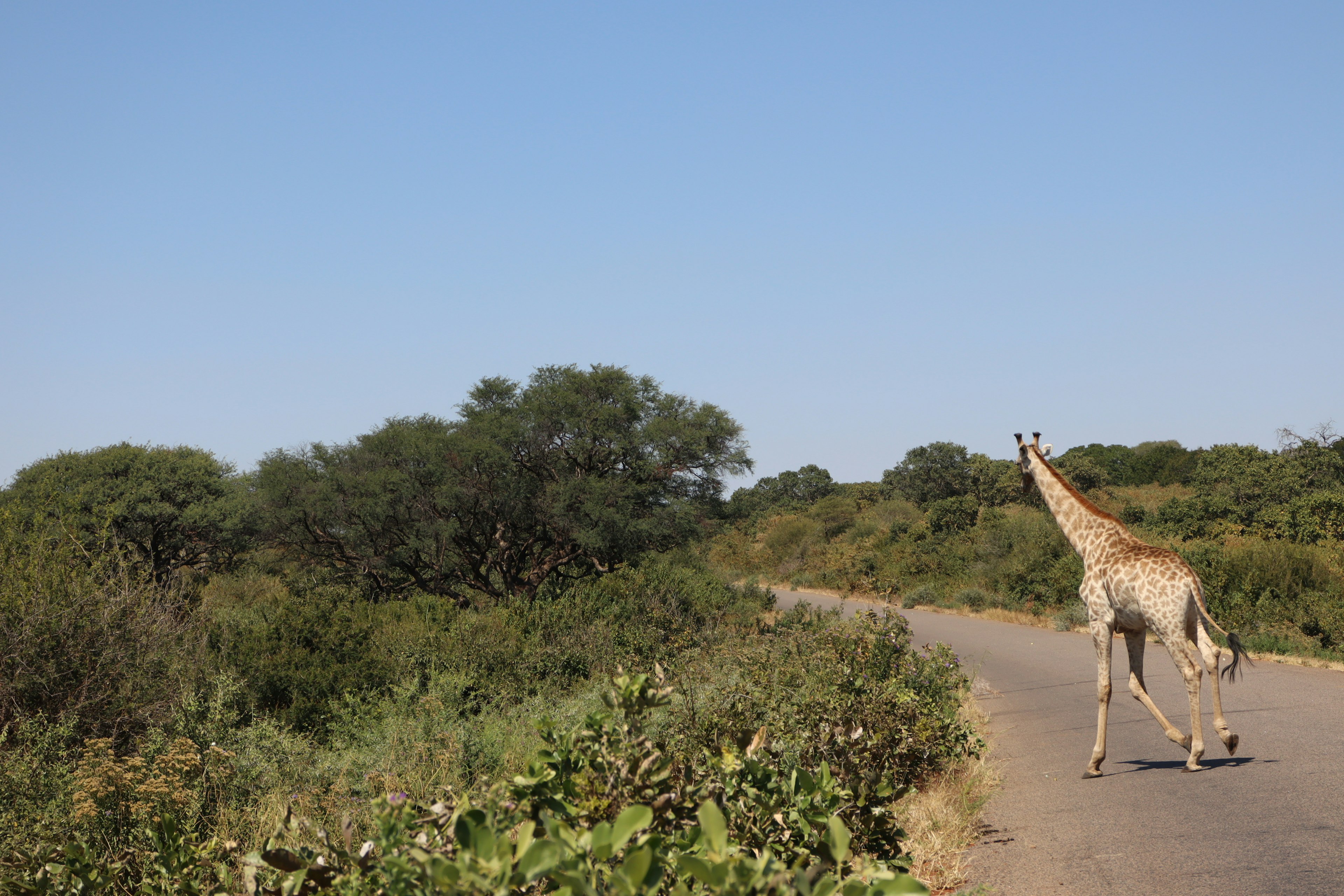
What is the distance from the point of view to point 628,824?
5.79ft

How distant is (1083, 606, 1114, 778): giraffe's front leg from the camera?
22.5 ft

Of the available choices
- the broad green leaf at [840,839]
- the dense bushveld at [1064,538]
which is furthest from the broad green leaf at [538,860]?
the dense bushveld at [1064,538]

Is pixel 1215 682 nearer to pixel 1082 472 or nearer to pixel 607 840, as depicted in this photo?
pixel 607 840

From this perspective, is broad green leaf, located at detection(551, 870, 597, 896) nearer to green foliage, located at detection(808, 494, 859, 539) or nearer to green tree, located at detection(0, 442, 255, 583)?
green tree, located at detection(0, 442, 255, 583)

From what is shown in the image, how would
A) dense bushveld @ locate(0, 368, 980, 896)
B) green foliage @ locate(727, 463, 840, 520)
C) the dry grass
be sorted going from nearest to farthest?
dense bushveld @ locate(0, 368, 980, 896) → the dry grass → green foliage @ locate(727, 463, 840, 520)

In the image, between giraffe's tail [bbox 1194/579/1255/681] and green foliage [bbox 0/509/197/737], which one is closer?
giraffe's tail [bbox 1194/579/1255/681]

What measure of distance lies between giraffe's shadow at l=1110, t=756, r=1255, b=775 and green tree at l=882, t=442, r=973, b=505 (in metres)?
50.3

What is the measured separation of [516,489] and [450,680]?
8.20 m

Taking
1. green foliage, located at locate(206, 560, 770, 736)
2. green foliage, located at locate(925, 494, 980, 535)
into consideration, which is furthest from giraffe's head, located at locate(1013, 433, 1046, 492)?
green foliage, located at locate(925, 494, 980, 535)

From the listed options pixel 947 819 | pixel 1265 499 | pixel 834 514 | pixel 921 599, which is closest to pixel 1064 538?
pixel 921 599

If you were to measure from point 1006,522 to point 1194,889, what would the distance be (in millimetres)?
29310

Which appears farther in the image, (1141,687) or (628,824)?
(1141,687)

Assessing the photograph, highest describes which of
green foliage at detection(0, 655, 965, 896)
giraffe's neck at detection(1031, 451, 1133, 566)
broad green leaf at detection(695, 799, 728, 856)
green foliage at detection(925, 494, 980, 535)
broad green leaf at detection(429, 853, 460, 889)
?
green foliage at detection(925, 494, 980, 535)

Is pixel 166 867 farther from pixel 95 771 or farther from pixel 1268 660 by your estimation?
pixel 1268 660
